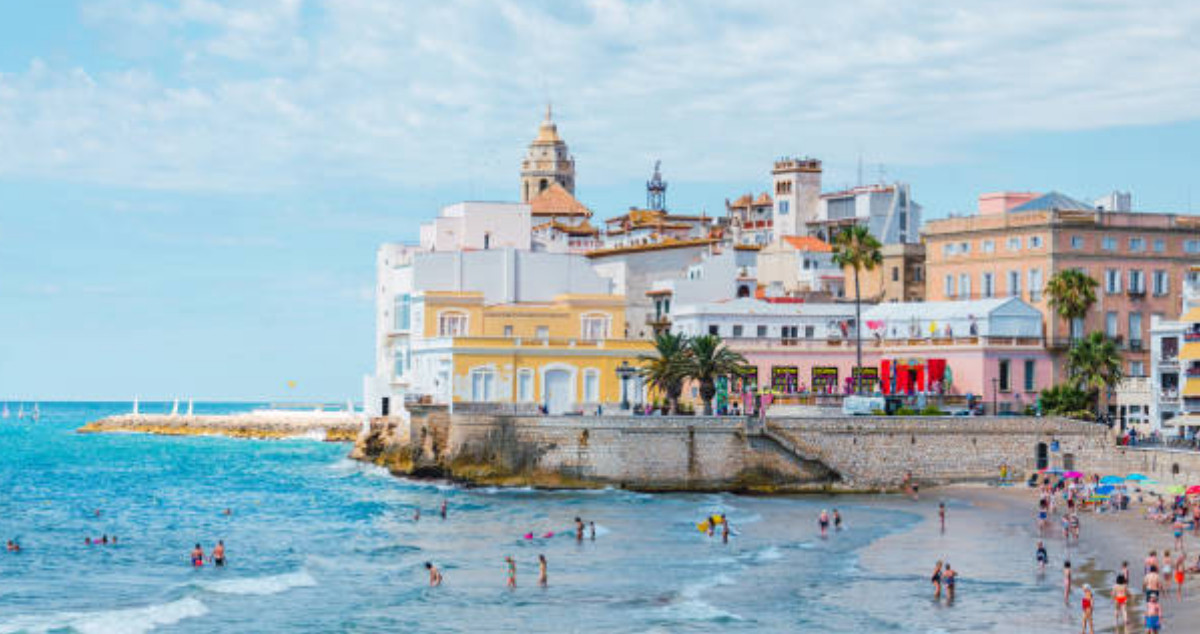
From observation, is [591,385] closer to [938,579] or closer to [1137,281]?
[1137,281]

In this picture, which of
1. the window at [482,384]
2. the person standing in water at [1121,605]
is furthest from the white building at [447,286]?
the person standing in water at [1121,605]

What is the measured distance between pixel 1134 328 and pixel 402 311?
136ft

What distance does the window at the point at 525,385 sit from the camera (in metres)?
90.6

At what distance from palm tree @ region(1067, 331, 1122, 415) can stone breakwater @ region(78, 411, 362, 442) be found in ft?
255

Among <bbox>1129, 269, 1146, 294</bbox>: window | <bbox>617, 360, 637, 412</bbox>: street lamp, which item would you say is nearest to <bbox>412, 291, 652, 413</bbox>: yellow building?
<bbox>617, 360, 637, 412</bbox>: street lamp

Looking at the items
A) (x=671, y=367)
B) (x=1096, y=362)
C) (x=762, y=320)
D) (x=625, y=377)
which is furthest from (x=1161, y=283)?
(x=625, y=377)

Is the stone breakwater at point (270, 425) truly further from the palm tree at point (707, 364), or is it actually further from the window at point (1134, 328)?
the window at point (1134, 328)

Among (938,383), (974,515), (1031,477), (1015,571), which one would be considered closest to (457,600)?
(1015,571)

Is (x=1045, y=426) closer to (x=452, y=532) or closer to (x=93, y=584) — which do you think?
(x=452, y=532)

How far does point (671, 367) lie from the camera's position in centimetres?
8250

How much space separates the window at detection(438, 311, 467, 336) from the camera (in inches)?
3794

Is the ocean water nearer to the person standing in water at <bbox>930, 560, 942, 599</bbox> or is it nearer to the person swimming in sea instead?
the person swimming in sea

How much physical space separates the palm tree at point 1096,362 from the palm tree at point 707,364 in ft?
54.6

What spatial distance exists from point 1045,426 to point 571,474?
70.0 feet
